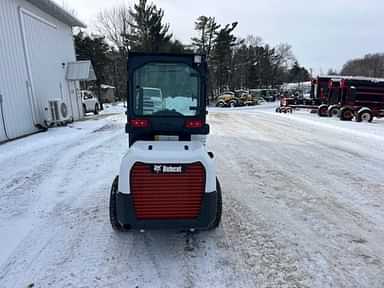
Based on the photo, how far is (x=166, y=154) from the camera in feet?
10.3

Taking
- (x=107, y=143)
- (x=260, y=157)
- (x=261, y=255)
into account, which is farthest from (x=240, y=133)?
(x=261, y=255)

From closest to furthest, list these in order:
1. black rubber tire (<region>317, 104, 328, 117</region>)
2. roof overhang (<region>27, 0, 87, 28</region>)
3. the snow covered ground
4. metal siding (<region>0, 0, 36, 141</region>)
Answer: the snow covered ground, metal siding (<region>0, 0, 36, 141</region>), roof overhang (<region>27, 0, 87, 28</region>), black rubber tire (<region>317, 104, 328, 117</region>)

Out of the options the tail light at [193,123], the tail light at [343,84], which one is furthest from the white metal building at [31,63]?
the tail light at [343,84]

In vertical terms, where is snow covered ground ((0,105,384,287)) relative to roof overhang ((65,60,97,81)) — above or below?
below

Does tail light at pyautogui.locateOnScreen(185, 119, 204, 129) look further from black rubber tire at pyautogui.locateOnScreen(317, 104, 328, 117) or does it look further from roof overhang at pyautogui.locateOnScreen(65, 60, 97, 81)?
black rubber tire at pyautogui.locateOnScreen(317, 104, 328, 117)

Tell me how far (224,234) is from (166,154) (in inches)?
54.4

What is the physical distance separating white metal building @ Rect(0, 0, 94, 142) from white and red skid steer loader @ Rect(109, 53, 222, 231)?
9144 mm

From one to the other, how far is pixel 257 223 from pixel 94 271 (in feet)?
7.02

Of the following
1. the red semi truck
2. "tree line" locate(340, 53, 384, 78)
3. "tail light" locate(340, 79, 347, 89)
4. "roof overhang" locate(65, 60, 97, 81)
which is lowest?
the red semi truck

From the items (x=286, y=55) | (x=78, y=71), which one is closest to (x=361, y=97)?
(x=78, y=71)

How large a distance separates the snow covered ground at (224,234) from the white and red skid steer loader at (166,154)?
1.22 feet

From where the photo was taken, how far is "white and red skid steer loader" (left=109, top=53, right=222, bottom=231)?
3123mm

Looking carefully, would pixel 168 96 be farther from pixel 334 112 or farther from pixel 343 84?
pixel 334 112

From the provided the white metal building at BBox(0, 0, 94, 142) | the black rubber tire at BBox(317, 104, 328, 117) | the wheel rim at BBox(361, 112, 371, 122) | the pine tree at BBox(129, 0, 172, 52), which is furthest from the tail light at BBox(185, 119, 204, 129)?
the pine tree at BBox(129, 0, 172, 52)
